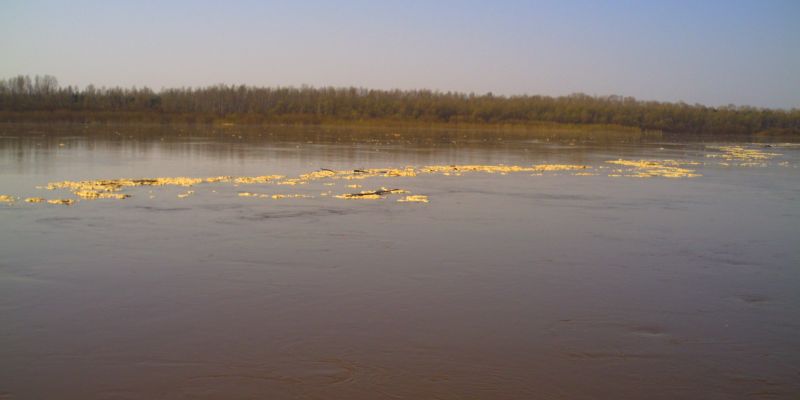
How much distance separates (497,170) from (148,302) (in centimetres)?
1975

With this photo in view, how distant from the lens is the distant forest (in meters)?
97.3

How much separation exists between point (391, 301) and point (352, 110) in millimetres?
103801

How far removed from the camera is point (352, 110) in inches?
4343

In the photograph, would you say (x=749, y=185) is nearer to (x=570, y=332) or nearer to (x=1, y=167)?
(x=570, y=332)

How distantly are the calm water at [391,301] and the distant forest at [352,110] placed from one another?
81671 millimetres

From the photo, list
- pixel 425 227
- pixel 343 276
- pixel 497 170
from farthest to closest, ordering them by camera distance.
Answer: pixel 497 170 < pixel 425 227 < pixel 343 276

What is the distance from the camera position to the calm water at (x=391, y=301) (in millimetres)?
5746

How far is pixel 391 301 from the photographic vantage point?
7.89m

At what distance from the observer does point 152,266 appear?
361 inches

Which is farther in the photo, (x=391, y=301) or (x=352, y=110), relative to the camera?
(x=352, y=110)

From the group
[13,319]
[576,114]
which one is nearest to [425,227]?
[13,319]

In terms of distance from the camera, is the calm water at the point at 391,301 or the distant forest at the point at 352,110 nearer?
the calm water at the point at 391,301

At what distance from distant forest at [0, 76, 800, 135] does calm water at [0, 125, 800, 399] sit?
8167 cm

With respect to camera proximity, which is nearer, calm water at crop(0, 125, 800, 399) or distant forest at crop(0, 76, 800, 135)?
calm water at crop(0, 125, 800, 399)
